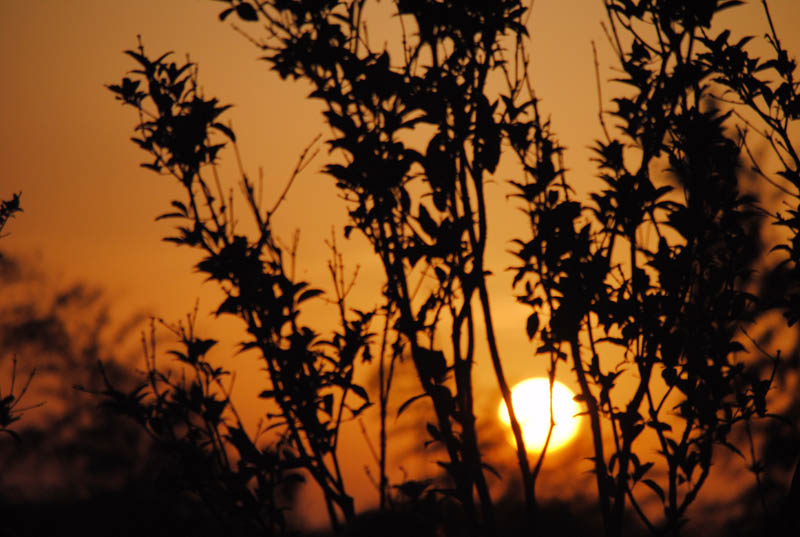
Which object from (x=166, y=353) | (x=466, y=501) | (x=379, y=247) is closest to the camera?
(x=466, y=501)

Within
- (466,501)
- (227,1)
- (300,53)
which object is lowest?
(466,501)

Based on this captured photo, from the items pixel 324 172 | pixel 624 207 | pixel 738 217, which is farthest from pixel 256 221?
pixel 738 217

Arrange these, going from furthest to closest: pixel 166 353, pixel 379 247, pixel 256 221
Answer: pixel 166 353, pixel 256 221, pixel 379 247

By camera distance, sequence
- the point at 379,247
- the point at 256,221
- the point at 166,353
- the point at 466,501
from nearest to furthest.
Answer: the point at 466,501 < the point at 379,247 < the point at 256,221 < the point at 166,353

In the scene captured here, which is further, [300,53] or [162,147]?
[162,147]

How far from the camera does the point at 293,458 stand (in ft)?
14.2

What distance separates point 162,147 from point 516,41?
2316 mm

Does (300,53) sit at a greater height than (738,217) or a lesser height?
greater

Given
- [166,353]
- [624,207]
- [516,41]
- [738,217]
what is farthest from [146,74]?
[738,217]

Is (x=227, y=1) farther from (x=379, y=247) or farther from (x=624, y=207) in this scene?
(x=624, y=207)

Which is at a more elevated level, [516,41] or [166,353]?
[516,41]

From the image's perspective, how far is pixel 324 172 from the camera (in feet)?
12.2

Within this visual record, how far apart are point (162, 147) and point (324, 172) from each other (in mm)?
1343

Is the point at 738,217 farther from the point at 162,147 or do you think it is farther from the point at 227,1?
the point at 162,147
